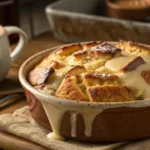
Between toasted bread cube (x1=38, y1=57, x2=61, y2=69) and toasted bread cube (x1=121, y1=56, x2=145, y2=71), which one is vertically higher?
toasted bread cube (x1=121, y1=56, x2=145, y2=71)

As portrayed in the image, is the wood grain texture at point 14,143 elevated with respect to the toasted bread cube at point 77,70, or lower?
lower

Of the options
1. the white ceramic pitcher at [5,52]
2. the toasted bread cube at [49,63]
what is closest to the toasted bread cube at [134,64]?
the toasted bread cube at [49,63]

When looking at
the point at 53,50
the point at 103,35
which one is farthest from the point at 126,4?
the point at 53,50

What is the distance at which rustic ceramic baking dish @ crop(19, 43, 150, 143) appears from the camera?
68 centimetres

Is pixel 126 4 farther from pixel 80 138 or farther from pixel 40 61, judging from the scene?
pixel 80 138

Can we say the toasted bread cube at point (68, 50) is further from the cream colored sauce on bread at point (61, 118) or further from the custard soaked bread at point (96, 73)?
the cream colored sauce on bread at point (61, 118)

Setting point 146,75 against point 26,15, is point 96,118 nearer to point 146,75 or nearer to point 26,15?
point 146,75

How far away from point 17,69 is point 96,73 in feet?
1.11

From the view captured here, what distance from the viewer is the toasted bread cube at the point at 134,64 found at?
2.42ft

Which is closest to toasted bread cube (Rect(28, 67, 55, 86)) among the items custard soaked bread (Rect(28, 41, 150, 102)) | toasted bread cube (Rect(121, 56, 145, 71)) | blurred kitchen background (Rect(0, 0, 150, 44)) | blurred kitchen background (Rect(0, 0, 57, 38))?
custard soaked bread (Rect(28, 41, 150, 102))

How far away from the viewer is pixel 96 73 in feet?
2.44

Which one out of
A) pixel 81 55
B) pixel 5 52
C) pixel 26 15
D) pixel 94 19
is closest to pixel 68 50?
pixel 81 55

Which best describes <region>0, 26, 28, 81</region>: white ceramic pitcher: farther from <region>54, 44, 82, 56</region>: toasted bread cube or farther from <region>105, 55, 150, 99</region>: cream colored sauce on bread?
<region>105, 55, 150, 99</region>: cream colored sauce on bread

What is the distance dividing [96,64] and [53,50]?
0.45 ft
